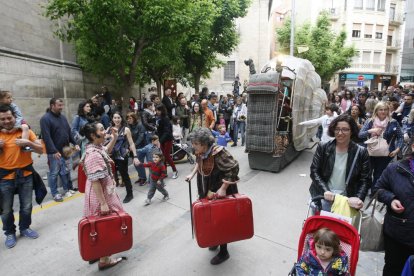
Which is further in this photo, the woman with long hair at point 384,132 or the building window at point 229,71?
the building window at point 229,71

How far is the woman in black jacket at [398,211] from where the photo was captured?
7.24ft

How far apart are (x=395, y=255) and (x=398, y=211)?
46 centimetres

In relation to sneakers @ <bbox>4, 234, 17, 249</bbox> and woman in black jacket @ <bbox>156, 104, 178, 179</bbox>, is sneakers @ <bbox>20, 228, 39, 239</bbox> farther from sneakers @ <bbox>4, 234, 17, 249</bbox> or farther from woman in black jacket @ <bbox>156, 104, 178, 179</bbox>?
woman in black jacket @ <bbox>156, 104, 178, 179</bbox>

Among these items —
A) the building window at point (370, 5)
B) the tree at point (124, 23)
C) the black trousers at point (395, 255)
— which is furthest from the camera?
the building window at point (370, 5)

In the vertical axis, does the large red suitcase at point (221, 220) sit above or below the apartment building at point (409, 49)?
below

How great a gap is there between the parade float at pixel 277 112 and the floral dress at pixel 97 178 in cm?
419

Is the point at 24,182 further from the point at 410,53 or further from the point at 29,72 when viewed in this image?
the point at 410,53

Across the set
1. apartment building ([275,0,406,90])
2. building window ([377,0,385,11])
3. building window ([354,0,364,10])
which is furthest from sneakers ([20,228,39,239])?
building window ([377,0,385,11])

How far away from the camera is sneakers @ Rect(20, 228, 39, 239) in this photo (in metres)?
4.03

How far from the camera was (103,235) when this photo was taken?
2957mm

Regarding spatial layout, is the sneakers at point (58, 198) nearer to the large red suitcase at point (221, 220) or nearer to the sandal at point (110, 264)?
the sandal at point (110, 264)

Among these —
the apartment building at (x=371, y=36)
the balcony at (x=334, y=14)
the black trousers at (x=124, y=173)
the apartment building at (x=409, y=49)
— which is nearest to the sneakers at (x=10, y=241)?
the black trousers at (x=124, y=173)

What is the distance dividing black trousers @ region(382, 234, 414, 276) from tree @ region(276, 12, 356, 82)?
76.3 feet

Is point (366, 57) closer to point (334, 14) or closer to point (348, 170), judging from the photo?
point (334, 14)
